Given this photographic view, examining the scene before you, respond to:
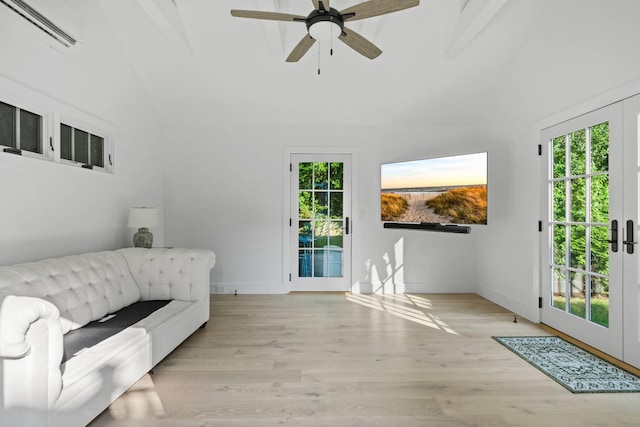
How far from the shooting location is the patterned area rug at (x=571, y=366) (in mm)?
2242

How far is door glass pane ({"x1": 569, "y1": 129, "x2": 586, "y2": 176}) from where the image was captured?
3.02m

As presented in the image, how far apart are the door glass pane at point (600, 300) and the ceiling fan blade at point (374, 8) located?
2658mm

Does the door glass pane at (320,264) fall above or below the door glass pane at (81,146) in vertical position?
below

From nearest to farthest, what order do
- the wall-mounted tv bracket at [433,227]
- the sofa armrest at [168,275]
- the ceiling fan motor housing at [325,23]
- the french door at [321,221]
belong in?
the ceiling fan motor housing at [325,23]
the sofa armrest at [168,275]
the wall-mounted tv bracket at [433,227]
the french door at [321,221]

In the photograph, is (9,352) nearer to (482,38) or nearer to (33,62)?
(33,62)

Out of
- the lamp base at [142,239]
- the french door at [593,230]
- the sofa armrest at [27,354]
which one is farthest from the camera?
the lamp base at [142,239]

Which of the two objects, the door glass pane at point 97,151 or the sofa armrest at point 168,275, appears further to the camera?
the door glass pane at point 97,151

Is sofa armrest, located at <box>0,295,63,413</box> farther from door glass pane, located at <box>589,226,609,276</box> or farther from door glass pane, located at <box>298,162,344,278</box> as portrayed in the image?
door glass pane, located at <box>589,226,609,276</box>

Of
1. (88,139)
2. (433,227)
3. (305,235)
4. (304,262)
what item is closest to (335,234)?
(305,235)

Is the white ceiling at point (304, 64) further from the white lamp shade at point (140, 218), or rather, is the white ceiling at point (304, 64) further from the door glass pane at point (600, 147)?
the white lamp shade at point (140, 218)

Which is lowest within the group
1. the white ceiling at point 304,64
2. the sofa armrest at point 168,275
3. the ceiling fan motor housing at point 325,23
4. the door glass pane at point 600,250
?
the sofa armrest at point 168,275

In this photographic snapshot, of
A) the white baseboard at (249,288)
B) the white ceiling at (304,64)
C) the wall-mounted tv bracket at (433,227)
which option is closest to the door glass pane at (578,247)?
the wall-mounted tv bracket at (433,227)

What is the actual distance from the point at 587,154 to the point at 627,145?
39 cm

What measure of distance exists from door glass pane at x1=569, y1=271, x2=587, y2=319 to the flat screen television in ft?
3.17
